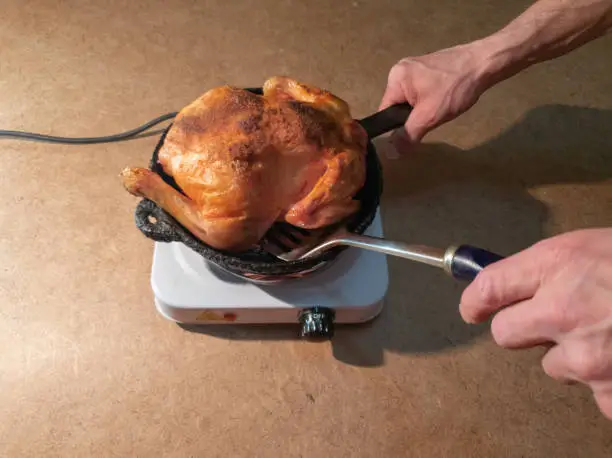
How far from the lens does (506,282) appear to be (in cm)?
58

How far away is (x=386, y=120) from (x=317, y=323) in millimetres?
359

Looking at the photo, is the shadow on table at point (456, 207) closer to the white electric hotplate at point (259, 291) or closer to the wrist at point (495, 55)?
the white electric hotplate at point (259, 291)

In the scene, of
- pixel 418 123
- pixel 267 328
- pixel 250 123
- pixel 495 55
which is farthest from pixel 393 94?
pixel 267 328

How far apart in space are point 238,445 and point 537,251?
1.74 ft

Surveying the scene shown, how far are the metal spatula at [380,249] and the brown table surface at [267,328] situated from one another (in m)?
0.21

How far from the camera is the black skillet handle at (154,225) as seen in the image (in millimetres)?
762

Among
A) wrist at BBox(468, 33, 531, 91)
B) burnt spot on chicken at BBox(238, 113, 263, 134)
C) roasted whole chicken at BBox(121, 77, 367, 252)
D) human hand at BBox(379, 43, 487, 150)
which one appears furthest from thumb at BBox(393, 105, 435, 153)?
burnt spot on chicken at BBox(238, 113, 263, 134)

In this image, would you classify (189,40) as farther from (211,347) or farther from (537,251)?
(537,251)

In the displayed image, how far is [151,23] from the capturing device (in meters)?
1.28

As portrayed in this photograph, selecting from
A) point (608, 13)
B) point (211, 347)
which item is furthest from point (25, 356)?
point (608, 13)

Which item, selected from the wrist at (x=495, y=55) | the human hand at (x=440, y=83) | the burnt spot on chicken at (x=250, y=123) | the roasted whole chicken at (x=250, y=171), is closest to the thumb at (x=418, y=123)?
the human hand at (x=440, y=83)

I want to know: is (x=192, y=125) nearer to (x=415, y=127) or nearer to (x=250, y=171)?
(x=250, y=171)

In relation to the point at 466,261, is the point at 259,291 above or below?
below

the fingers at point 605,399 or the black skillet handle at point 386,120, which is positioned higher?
the black skillet handle at point 386,120
